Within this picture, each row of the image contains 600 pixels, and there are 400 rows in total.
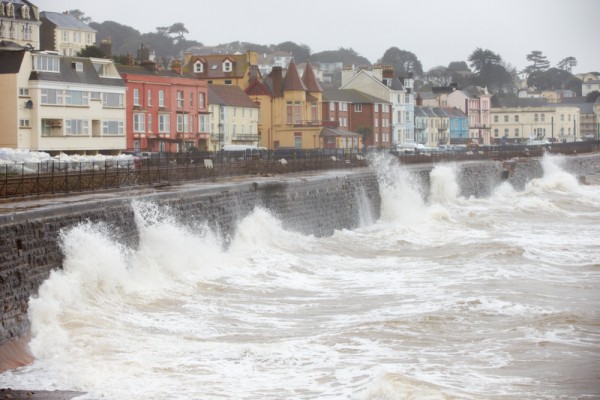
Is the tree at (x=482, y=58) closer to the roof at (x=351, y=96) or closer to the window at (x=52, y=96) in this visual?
the roof at (x=351, y=96)

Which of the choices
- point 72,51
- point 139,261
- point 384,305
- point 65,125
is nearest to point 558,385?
point 384,305

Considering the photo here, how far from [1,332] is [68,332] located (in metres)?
1.28

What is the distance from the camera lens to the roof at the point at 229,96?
6906 cm

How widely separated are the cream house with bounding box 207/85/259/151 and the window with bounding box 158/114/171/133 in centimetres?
456

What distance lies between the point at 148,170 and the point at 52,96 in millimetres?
19332

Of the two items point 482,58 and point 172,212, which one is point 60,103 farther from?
point 482,58

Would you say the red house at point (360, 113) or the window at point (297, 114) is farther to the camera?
the red house at point (360, 113)

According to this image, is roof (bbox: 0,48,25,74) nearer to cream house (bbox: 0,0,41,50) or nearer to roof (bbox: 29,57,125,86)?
roof (bbox: 29,57,125,86)

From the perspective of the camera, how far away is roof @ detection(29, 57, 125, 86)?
50.6 m

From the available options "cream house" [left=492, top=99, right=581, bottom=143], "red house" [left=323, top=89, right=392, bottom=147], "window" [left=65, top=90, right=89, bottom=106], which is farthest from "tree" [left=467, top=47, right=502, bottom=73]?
"window" [left=65, top=90, right=89, bottom=106]

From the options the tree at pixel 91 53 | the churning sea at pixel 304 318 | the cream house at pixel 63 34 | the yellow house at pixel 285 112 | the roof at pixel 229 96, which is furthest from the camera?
the cream house at pixel 63 34

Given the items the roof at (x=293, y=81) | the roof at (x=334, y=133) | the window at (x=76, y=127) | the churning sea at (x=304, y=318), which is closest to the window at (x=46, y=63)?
the window at (x=76, y=127)

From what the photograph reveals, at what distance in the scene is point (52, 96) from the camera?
167 ft

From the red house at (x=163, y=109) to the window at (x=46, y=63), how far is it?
6.35m
